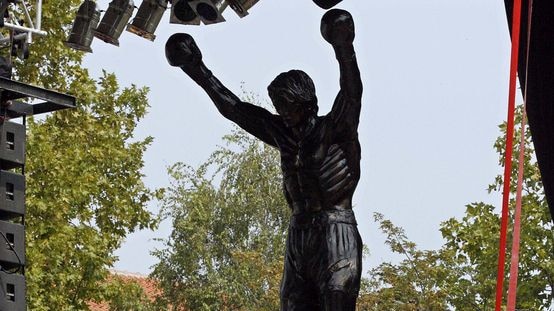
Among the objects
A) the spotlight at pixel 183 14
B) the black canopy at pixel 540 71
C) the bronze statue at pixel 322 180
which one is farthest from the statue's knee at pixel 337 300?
the spotlight at pixel 183 14

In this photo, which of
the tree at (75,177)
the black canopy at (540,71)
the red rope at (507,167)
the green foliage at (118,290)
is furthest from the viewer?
the green foliage at (118,290)

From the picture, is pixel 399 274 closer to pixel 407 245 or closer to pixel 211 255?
pixel 407 245

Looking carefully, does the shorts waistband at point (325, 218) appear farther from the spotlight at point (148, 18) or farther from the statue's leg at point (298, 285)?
the spotlight at point (148, 18)

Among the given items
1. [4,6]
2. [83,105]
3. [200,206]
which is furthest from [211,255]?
[4,6]

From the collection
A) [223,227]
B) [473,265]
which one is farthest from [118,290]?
[223,227]

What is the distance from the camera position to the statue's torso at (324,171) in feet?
15.3

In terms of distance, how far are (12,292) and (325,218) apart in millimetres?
2908

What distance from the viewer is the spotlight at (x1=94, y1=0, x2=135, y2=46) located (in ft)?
19.6

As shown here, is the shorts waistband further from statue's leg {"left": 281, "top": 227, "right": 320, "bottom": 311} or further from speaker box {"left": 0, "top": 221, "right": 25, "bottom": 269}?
speaker box {"left": 0, "top": 221, "right": 25, "bottom": 269}

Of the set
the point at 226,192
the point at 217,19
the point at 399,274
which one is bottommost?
the point at 217,19

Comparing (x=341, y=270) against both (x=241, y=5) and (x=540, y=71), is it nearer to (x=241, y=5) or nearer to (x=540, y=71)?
(x=540, y=71)

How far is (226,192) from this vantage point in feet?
108

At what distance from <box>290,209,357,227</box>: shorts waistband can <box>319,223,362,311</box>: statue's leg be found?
20 millimetres

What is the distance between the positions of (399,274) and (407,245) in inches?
39.9
